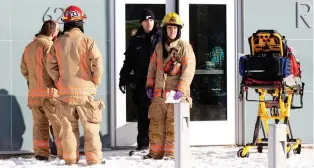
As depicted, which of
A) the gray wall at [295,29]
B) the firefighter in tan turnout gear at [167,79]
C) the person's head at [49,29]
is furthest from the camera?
the gray wall at [295,29]

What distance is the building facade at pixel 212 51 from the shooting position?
12.1 meters

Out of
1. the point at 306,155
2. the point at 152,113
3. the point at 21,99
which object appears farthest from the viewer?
the point at 21,99

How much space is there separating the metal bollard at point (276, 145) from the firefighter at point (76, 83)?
131 inches

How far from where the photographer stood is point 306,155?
11.1m

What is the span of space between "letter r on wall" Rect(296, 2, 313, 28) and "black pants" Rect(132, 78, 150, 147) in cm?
282

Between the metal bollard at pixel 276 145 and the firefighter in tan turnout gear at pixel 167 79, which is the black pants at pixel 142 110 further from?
the metal bollard at pixel 276 145

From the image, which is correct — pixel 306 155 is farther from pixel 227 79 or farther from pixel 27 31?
pixel 27 31

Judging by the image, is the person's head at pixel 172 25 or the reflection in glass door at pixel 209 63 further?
the reflection in glass door at pixel 209 63

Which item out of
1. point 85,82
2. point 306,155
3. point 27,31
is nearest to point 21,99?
point 27,31

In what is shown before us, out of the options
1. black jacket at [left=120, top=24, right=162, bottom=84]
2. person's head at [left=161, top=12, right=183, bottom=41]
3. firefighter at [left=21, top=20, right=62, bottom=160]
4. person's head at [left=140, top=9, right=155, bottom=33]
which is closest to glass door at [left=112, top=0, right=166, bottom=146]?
black jacket at [left=120, top=24, right=162, bottom=84]

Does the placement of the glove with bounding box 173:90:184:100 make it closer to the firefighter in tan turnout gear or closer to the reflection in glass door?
the firefighter in tan turnout gear

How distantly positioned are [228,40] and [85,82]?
3346 mm

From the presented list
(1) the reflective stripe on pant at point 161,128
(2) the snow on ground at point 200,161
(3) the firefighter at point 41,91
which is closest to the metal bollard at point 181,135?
(2) the snow on ground at point 200,161

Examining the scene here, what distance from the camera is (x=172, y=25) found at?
404 inches
